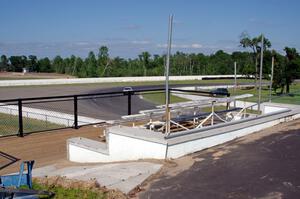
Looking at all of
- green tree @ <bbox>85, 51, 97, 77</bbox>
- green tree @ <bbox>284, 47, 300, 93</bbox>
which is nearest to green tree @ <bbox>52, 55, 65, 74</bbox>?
green tree @ <bbox>85, 51, 97, 77</bbox>

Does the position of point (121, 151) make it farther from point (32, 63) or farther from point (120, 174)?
point (32, 63)

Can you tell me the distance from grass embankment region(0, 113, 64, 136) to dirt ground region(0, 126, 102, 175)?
4463mm

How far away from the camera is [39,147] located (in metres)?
9.58

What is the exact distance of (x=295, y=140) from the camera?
328 inches

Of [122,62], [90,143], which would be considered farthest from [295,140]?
[122,62]

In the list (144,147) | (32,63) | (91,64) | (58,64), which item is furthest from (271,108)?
(32,63)

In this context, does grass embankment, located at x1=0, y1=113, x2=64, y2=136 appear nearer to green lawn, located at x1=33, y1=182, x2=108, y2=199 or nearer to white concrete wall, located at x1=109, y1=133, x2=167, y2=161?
white concrete wall, located at x1=109, y1=133, x2=167, y2=161

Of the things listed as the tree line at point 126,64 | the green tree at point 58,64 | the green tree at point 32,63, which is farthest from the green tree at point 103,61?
the green tree at point 32,63

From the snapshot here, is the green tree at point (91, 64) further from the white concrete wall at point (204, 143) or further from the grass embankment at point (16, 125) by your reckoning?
the white concrete wall at point (204, 143)

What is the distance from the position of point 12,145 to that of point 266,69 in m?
35.3

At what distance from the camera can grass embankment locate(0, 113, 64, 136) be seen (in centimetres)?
1548

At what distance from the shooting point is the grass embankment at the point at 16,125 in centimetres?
→ 1548

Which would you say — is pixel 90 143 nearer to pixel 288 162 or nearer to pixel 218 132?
pixel 218 132

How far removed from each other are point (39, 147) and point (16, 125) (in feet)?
28.4
